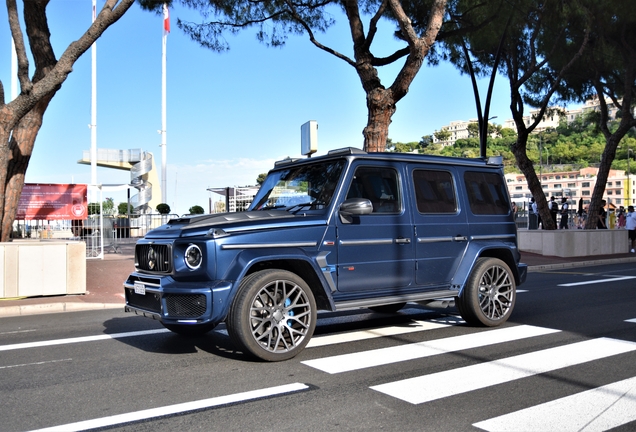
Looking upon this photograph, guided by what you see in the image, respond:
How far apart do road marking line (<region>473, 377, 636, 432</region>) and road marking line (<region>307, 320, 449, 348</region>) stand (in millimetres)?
2587

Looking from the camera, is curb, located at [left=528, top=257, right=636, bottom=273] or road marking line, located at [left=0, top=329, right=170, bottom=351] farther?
curb, located at [left=528, top=257, right=636, bottom=273]

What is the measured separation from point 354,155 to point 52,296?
24.7 ft

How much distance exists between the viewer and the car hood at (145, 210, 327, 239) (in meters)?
5.52

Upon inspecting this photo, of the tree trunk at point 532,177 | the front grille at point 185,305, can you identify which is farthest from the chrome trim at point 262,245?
the tree trunk at point 532,177

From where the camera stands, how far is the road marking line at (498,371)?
4641 mm

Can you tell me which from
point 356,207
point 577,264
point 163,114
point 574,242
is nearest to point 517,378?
point 356,207

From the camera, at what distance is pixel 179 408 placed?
4.27 metres

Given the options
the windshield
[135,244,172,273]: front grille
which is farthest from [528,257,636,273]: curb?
[135,244,172,273]: front grille

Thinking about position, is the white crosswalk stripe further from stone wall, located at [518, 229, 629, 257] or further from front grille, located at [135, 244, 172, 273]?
stone wall, located at [518, 229, 629, 257]

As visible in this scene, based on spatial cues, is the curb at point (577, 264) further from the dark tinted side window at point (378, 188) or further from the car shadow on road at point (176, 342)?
the car shadow on road at point (176, 342)

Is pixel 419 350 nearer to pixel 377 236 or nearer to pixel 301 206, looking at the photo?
pixel 377 236

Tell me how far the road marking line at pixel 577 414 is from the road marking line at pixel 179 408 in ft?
4.97

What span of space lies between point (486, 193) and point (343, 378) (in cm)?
357

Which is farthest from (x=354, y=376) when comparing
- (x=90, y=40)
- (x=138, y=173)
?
(x=138, y=173)
